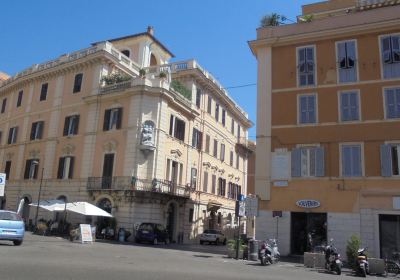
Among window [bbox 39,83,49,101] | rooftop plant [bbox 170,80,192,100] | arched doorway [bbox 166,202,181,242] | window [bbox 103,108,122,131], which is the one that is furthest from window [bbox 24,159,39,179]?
rooftop plant [bbox 170,80,192,100]

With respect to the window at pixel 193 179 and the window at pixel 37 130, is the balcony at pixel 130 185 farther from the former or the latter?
the window at pixel 37 130

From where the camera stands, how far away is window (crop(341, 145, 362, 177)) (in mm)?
23234

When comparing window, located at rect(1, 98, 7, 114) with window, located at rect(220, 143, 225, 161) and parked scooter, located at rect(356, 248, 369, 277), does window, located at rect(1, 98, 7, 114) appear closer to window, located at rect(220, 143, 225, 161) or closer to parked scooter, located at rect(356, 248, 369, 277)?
window, located at rect(220, 143, 225, 161)

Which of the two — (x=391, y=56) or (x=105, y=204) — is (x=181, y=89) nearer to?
(x=105, y=204)

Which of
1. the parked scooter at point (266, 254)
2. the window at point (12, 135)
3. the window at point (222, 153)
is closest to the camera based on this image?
the parked scooter at point (266, 254)

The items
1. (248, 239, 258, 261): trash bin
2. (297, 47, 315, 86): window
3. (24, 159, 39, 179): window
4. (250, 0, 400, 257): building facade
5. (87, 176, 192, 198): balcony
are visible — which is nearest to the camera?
(248, 239, 258, 261): trash bin

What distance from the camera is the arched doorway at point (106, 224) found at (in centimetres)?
3052

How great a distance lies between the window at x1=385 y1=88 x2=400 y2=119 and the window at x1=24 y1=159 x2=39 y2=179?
28560 mm

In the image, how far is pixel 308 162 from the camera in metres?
24.4

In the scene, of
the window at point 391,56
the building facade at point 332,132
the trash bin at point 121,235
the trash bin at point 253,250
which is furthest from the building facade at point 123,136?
the window at point 391,56

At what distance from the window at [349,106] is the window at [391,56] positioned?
6.60 feet

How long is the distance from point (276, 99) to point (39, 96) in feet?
81.2

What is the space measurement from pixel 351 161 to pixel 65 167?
2318 cm

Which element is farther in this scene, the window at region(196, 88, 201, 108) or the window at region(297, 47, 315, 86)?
the window at region(196, 88, 201, 108)
